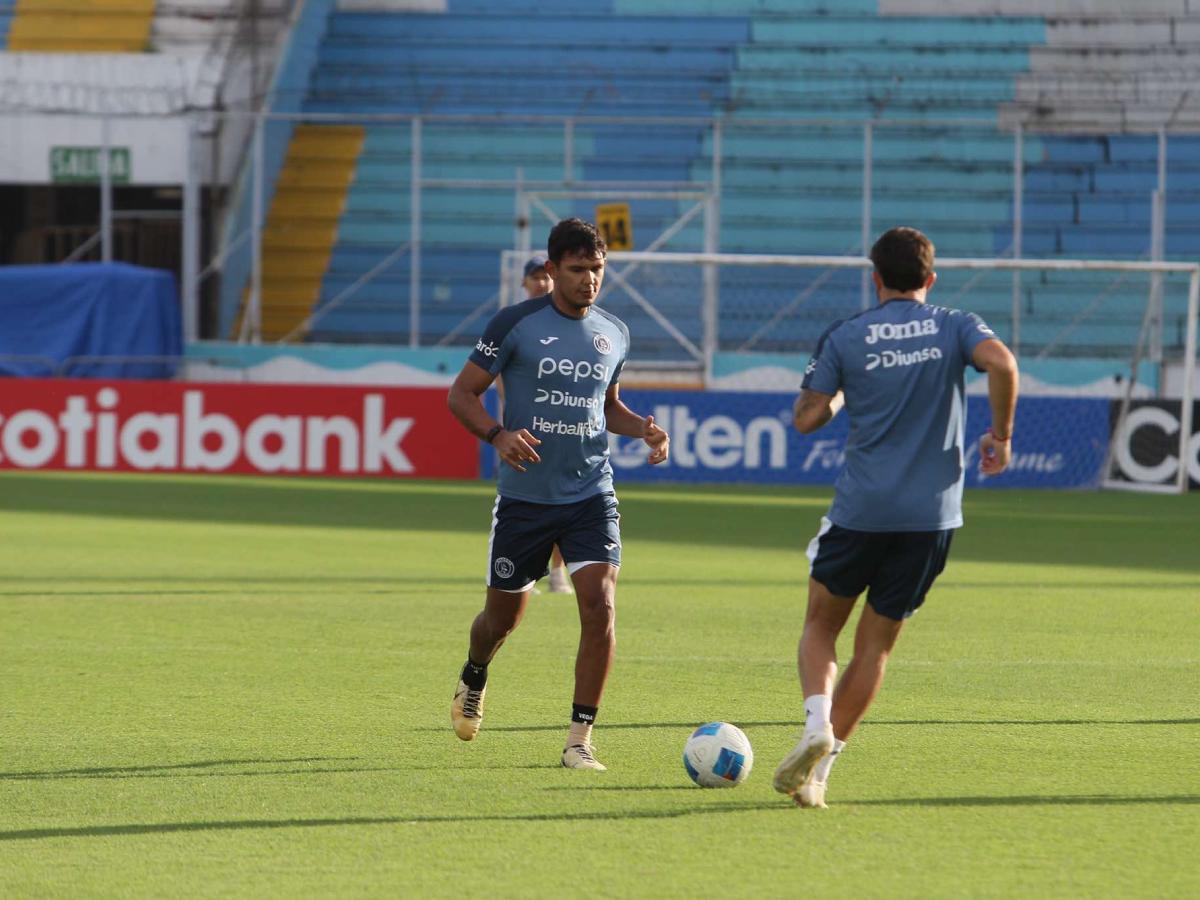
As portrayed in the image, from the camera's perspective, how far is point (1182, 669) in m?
9.88

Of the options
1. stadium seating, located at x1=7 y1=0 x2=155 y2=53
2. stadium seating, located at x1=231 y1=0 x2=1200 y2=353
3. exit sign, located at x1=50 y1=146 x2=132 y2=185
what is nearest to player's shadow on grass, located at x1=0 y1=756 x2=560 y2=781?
stadium seating, located at x1=231 y1=0 x2=1200 y2=353

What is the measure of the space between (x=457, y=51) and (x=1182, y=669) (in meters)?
23.2

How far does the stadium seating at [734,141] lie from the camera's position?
28578 mm

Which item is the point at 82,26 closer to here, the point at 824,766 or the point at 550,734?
the point at 550,734

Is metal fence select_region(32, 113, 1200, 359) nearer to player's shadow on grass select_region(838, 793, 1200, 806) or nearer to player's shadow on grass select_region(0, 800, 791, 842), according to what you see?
player's shadow on grass select_region(838, 793, 1200, 806)

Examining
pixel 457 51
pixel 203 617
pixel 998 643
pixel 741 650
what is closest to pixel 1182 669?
pixel 998 643

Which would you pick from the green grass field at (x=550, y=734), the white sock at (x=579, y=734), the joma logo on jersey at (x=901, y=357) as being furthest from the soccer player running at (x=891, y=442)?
the white sock at (x=579, y=734)

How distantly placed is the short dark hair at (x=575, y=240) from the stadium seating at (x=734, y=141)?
1994 cm

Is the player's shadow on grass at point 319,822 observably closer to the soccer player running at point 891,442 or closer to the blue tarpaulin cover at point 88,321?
the soccer player running at point 891,442

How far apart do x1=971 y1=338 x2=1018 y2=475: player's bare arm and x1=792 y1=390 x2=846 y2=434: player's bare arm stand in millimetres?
477

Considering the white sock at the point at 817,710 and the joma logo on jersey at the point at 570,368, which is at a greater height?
the joma logo on jersey at the point at 570,368

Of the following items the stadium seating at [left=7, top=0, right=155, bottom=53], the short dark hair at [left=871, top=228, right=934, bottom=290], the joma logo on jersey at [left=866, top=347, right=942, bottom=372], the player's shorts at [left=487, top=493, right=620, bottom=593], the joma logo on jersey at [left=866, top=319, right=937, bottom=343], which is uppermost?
the stadium seating at [left=7, top=0, right=155, bottom=53]

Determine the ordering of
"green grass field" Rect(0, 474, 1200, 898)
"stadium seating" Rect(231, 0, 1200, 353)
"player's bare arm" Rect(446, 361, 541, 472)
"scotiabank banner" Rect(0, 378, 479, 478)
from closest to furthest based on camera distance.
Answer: "green grass field" Rect(0, 474, 1200, 898)
"player's bare arm" Rect(446, 361, 541, 472)
"scotiabank banner" Rect(0, 378, 479, 478)
"stadium seating" Rect(231, 0, 1200, 353)

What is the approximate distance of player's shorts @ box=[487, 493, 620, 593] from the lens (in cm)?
739
